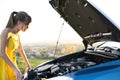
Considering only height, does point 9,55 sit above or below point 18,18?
below

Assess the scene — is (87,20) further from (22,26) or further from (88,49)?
(22,26)

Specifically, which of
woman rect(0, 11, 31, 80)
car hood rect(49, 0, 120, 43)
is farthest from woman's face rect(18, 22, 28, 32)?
car hood rect(49, 0, 120, 43)

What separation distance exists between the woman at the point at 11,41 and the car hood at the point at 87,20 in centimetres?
69

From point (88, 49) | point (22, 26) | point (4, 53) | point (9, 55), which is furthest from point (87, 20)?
point (4, 53)

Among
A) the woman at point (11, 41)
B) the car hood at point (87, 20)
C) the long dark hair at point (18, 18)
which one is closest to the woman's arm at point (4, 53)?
the woman at point (11, 41)

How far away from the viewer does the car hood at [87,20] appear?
13.4 ft

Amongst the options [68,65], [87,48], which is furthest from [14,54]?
[87,48]

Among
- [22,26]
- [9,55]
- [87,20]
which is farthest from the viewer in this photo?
[87,20]

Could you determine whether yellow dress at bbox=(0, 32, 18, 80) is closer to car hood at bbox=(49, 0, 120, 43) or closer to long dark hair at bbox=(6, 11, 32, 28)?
long dark hair at bbox=(6, 11, 32, 28)

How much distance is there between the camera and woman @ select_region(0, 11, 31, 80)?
13.6 feet

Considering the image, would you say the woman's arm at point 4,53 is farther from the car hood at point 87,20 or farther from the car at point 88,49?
the car hood at point 87,20

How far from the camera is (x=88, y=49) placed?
200 inches

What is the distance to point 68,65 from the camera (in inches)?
178

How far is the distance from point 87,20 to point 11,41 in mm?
985
